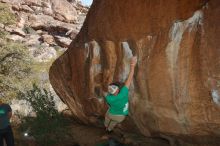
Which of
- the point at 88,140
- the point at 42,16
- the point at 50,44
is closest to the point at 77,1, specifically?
the point at 42,16

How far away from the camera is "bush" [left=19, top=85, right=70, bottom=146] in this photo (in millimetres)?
11320

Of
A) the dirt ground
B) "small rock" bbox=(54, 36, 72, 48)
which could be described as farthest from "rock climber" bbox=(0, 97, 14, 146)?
"small rock" bbox=(54, 36, 72, 48)

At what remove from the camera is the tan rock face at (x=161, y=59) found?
7855 millimetres

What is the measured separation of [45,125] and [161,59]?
A: 4615 mm

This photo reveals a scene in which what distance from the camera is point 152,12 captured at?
8.62m

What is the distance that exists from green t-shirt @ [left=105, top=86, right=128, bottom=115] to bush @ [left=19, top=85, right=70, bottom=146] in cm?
374

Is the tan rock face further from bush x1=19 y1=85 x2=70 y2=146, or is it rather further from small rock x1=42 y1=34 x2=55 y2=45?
small rock x1=42 y1=34 x2=55 y2=45

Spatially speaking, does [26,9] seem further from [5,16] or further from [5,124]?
[5,124]

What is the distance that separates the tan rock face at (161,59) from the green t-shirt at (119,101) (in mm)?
1148

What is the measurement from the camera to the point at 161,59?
855 cm

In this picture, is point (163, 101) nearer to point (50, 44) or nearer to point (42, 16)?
point (50, 44)

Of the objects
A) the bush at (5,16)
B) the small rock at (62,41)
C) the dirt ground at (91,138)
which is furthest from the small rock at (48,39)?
the dirt ground at (91,138)

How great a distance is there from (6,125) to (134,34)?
3.76 m

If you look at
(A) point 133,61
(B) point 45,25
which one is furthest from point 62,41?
(A) point 133,61
